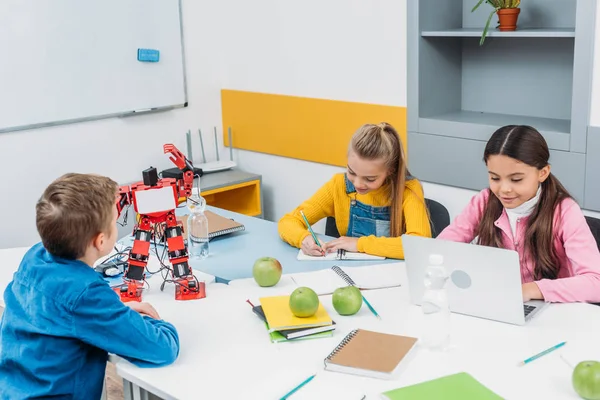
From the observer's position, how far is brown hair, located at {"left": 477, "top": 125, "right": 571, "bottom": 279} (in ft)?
6.63

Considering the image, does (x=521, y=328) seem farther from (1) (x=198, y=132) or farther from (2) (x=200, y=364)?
(1) (x=198, y=132)

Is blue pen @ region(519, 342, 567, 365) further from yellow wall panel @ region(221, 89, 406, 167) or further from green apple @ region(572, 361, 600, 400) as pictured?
yellow wall panel @ region(221, 89, 406, 167)

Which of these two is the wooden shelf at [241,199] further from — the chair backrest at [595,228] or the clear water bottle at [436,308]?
the clear water bottle at [436,308]

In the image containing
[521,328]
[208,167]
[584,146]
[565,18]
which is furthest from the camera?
[208,167]

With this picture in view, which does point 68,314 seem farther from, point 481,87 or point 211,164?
point 211,164

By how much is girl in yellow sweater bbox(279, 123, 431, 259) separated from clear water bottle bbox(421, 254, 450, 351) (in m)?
0.58

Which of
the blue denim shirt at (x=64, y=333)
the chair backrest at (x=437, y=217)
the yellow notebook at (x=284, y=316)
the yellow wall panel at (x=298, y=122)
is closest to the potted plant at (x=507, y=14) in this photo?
the yellow wall panel at (x=298, y=122)

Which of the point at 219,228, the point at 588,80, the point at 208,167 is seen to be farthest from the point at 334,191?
the point at 208,167

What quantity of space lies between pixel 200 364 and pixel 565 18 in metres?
2.18

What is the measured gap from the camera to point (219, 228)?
256cm

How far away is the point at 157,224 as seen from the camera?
1966mm

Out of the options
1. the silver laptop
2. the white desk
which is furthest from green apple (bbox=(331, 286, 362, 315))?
the silver laptop

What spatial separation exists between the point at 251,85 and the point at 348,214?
63.2 inches

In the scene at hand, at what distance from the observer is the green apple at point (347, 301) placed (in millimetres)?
1809
